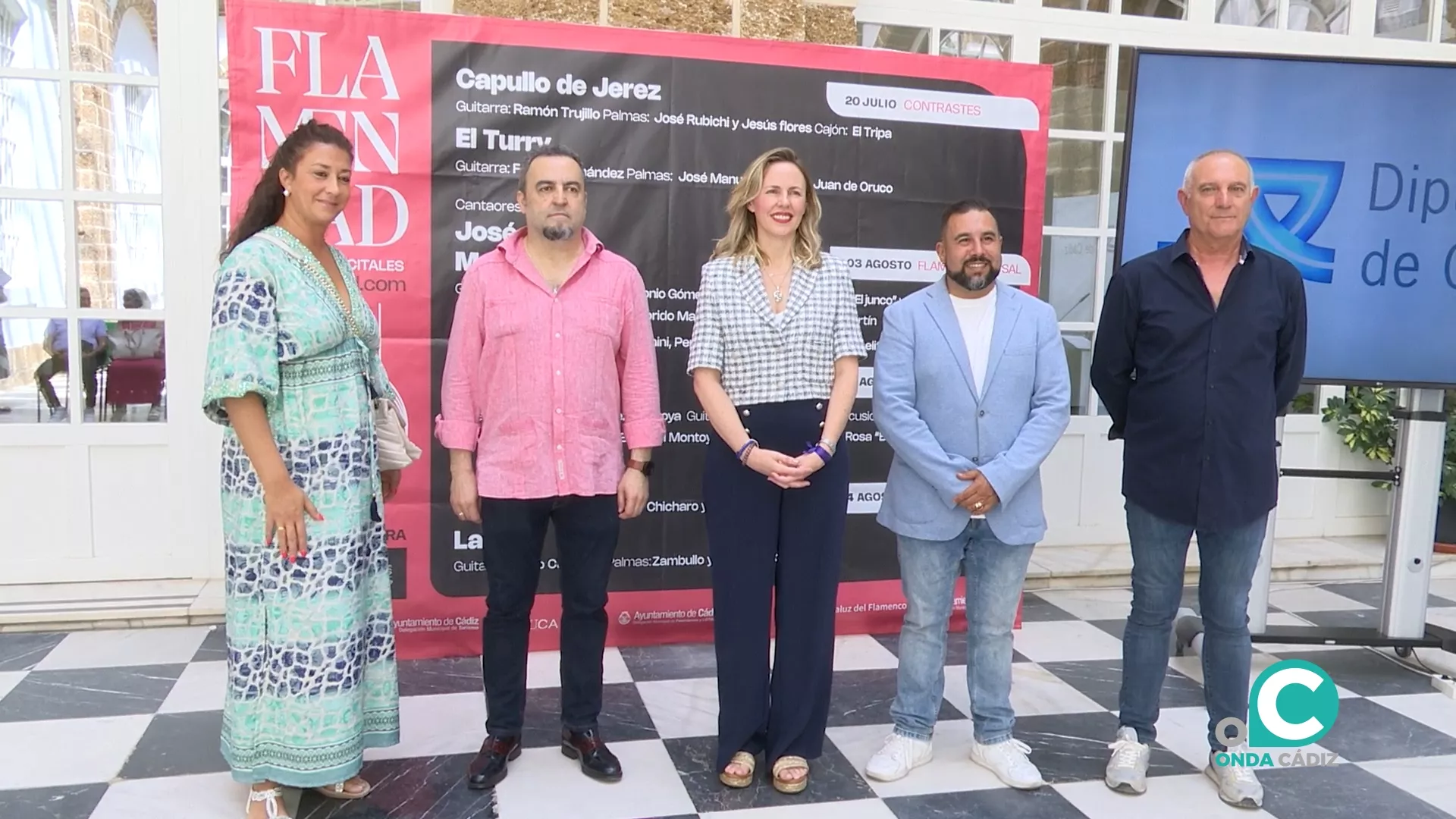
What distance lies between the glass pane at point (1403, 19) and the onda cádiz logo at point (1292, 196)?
92.2 inches

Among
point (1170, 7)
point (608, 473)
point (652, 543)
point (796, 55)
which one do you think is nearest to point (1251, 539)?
point (608, 473)

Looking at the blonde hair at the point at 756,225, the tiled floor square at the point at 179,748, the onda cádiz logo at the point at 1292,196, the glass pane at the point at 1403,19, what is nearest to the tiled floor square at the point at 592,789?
the tiled floor square at the point at 179,748

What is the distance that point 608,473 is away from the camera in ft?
7.77

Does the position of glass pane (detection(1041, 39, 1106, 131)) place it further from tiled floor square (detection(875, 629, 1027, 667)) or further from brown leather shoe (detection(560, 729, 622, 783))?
brown leather shoe (detection(560, 729, 622, 783))

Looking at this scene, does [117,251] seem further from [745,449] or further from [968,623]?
[968,623]

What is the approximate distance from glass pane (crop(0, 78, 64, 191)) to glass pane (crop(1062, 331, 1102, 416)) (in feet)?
13.1

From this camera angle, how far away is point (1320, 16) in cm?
466

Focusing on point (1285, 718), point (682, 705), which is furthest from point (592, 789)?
point (1285, 718)

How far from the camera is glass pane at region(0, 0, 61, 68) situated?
352 centimetres

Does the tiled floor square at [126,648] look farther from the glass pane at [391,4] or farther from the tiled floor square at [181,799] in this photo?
the glass pane at [391,4]

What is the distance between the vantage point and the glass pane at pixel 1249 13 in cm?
454

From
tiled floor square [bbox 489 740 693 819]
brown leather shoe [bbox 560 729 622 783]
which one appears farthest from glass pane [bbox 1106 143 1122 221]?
brown leather shoe [bbox 560 729 622 783]

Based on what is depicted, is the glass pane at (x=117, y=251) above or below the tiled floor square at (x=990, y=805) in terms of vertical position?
above

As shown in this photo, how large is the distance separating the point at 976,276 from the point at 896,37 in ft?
6.88
